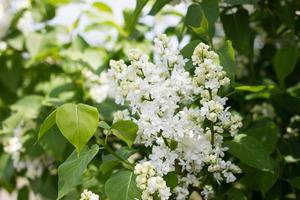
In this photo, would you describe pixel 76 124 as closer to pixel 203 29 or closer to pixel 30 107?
pixel 203 29

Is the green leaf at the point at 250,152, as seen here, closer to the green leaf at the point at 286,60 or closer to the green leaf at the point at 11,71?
the green leaf at the point at 286,60

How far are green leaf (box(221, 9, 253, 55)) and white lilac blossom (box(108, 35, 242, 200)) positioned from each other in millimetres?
335

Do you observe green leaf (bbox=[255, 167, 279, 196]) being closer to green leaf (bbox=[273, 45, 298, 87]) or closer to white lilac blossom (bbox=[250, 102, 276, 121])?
green leaf (bbox=[273, 45, 298, 87])

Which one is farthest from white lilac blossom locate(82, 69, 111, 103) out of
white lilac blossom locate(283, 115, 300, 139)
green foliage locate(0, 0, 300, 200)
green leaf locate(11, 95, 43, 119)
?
white lilac blossom locate(283, 115, 300, 139)

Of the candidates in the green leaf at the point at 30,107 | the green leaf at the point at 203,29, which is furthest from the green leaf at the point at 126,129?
the green leaf at the point at 30,107

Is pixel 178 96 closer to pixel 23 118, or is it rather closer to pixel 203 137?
pixel 203 137

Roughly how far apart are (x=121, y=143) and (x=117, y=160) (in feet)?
1.87

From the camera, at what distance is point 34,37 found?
75.5 inches

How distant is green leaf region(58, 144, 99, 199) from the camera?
0.94 metres

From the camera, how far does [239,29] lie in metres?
1.36

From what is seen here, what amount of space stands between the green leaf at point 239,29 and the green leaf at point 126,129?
1.43ft

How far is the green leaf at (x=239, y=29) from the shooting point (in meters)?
1.35

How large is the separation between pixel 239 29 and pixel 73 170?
0.61 m

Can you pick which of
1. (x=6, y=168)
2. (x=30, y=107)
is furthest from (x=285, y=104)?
(x=6, y=168)
